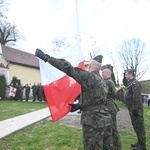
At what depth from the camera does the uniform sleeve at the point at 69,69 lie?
14.1ft

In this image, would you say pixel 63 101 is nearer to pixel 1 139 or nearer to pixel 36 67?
pixel 1 139

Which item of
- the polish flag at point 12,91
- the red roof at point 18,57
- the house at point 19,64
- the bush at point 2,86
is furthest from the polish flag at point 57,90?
the red roof at point 18,57

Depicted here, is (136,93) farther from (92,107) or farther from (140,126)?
(92,107)

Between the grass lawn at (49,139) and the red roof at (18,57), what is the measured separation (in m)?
33.4

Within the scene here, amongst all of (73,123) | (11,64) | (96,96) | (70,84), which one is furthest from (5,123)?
(11,64)

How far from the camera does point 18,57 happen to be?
45781 mm

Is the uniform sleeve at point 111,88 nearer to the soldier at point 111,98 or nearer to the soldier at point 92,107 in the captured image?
the soldier at point 111,98

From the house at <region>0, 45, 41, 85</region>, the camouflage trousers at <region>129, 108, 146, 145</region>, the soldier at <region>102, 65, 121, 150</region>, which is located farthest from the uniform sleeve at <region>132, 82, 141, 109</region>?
the house at <region>0, 45, 41, 85</region>

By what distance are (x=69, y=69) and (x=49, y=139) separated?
4057mm

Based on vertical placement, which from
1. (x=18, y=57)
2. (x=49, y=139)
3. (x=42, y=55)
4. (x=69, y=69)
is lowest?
(x=49, y=139)

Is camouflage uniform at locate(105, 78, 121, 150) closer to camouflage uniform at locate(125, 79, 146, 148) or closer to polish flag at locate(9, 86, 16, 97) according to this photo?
camouflage uniform at locate(125, 79, 146, 148)

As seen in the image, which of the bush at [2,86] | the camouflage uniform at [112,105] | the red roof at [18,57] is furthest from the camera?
the red roof at [18,57]

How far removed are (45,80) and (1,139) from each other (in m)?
3.60

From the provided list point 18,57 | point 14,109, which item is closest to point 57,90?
point 14,109
